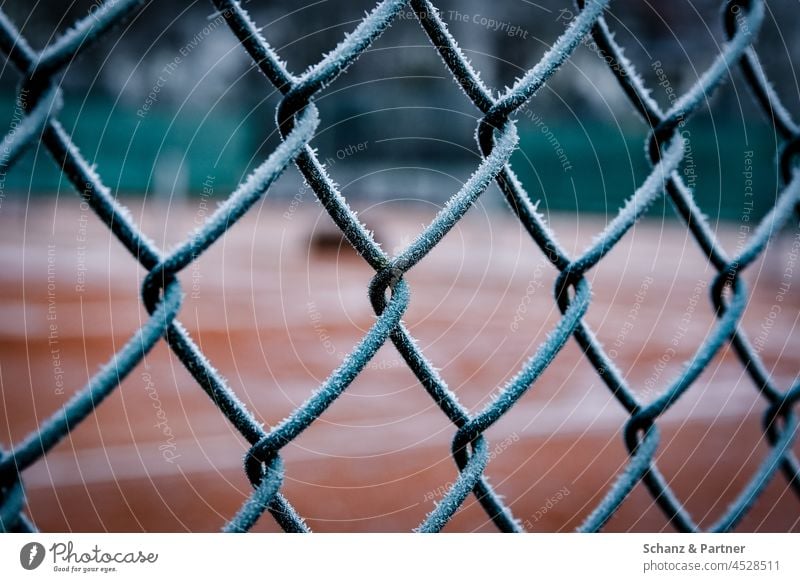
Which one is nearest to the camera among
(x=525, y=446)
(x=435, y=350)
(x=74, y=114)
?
(x=525, y=446)

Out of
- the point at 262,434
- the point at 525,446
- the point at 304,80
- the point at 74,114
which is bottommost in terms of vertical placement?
the point at 525,446

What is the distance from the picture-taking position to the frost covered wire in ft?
1.25

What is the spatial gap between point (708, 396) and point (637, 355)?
90cm

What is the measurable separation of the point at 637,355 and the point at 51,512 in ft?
12.2

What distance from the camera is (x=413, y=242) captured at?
48 cm

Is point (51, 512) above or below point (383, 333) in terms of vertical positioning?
below

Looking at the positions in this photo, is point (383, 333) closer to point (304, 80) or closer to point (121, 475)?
point (304, 80)

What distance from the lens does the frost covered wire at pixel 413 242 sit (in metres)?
0.38

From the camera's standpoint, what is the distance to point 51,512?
92.9 inches
